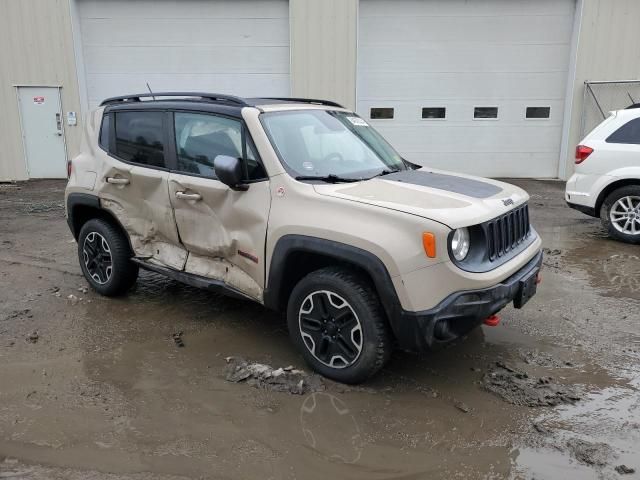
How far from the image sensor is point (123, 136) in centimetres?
504

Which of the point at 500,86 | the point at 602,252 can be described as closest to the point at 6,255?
the point at 602,252

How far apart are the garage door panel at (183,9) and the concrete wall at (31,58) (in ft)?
2.35

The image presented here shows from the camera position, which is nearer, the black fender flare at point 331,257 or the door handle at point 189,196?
the black fender flare at point 331,257

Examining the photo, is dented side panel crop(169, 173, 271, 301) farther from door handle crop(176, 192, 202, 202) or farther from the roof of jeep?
the roof of jeep

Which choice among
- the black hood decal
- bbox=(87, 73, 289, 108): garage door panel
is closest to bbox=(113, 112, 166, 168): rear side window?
the black hood decal

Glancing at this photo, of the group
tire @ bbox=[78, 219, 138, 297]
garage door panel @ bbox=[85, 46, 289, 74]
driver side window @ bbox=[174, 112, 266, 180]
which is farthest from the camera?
garage door panel @ bbox=[85, 46, 289, 74]

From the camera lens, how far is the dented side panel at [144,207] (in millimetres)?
4656

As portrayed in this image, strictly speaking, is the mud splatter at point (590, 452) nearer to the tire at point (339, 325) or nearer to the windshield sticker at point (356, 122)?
the tire at point (339, 325)

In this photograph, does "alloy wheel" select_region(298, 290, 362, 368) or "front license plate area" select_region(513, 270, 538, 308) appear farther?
"front license plate area" select_region(513, 270, 538, 308)

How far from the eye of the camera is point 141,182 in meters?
4.77

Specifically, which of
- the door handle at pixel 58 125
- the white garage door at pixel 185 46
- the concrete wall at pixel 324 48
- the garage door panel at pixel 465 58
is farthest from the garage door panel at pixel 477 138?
the door handle at pixel 58 125

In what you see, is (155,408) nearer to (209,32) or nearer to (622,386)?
(622,386)

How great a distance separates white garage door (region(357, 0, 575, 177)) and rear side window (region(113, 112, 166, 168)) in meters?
8.51

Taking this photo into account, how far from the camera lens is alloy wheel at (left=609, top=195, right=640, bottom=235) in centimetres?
732
